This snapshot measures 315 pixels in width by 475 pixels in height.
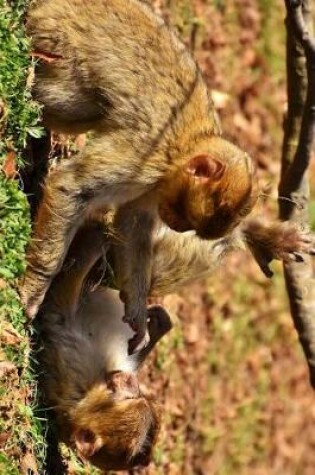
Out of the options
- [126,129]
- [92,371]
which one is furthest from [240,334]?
[126,129]

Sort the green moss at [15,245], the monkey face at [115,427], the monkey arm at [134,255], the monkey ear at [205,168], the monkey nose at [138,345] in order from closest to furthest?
the green moss at [15,245]
the monkey ear at [205,168]
the monkey face at [115,427]
the monkey nose at [138,345]
the monkey arm at [134,255]

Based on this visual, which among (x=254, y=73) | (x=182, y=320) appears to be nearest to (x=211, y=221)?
(x=182, y=320)

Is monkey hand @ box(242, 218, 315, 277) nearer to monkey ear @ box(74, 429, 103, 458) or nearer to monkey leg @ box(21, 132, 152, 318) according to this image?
monkey leg @ box(21, 132, 152, 318)

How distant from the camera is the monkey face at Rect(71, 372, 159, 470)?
6.18m

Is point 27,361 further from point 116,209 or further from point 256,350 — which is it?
point 256,350

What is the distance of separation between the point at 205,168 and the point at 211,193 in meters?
0.15

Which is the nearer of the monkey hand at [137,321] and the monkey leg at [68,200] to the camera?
the monkey leg at [68,200]

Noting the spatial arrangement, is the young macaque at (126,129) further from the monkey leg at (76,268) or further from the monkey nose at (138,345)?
the monkey leg at (76,268)

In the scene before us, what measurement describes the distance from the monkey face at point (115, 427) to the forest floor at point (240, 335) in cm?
290

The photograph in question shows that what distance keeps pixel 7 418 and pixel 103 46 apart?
2004 mm

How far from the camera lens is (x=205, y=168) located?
239 inches

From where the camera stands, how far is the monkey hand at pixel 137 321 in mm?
6496

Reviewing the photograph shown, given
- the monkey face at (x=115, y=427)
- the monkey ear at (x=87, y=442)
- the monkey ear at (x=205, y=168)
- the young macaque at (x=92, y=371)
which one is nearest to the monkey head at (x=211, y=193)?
the monkey ear at (x=205, y=168)

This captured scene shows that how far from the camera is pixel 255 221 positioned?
270 inches
